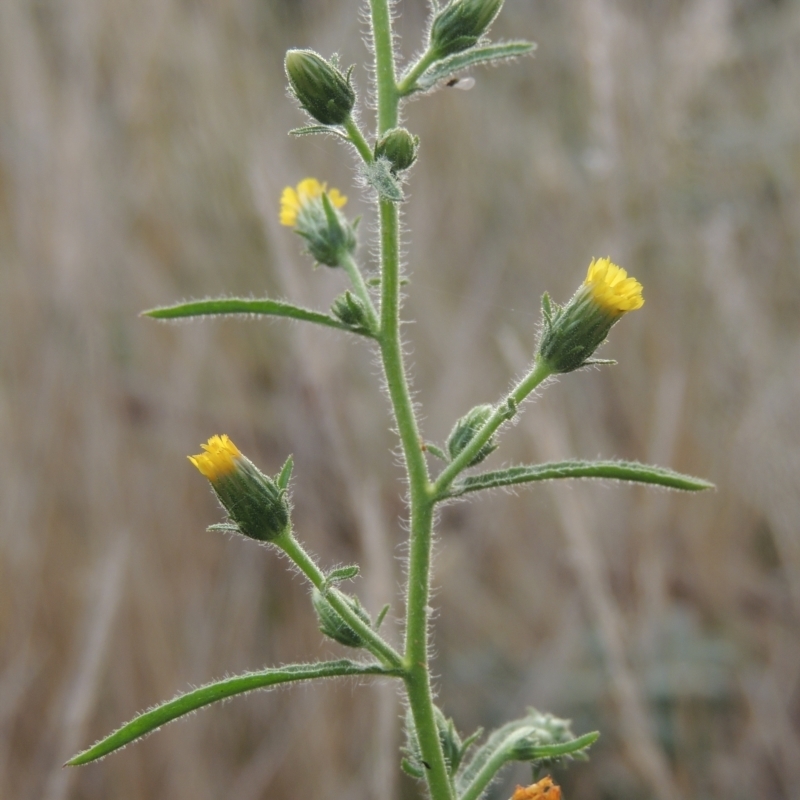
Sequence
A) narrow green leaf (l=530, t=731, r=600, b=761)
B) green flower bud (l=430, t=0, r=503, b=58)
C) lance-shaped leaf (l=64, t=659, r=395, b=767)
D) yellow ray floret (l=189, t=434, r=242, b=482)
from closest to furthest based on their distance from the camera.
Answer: lance-shaped leaf (l=64, t=659, r=395, b=767), narrow green leaf (l=530, t=731, r=600, b=761), yellow ray floret (l=189, t=434, r=242, b=482), green flower bud (l=430, t=0, r=503, b=58)

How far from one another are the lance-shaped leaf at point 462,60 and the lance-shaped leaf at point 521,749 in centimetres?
106

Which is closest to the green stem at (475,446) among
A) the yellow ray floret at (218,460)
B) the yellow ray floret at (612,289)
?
the yellow ray floret at (612,289)

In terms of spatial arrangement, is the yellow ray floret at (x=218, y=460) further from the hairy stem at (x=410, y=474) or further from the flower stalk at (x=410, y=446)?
the hairy stem at (x=410, y=474)

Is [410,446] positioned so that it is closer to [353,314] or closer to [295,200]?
[353,314]

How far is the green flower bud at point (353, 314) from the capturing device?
58.0 inches

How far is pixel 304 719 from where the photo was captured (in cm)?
329

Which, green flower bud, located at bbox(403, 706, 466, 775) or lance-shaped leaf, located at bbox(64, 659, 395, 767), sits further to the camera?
green flower bud, located at bbox(403, 706, 466, 775)

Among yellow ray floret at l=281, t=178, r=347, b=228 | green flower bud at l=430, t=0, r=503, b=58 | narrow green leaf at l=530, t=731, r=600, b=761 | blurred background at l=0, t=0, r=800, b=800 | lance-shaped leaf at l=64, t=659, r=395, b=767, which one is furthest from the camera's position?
blurred background at l=0, t=0, r=800, b=800

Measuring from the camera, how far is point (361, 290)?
1.59 meters

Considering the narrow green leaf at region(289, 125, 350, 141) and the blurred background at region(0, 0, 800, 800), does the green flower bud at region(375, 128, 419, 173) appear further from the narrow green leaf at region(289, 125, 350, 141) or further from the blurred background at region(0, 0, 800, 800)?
the blurred background at region(0, 0, 800, 800)

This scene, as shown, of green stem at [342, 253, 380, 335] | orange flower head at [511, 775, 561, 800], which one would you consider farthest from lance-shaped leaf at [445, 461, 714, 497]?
orange flower head at [511, 775, 561, 800]

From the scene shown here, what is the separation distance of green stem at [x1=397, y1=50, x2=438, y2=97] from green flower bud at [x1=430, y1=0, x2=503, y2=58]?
42 millimetres

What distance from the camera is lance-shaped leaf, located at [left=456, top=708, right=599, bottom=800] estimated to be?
1436 mm

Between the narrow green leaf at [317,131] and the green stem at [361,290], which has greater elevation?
the narrow green leaf at [317,131]
